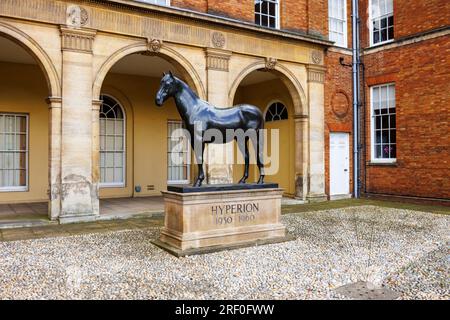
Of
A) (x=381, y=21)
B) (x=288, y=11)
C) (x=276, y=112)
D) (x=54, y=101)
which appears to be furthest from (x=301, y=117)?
(x=54, y=101)

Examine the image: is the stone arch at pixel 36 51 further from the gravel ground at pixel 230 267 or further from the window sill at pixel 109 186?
the window sill at pixel 109 186

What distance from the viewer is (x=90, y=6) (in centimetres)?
877

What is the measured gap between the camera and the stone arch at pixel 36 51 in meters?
8.00

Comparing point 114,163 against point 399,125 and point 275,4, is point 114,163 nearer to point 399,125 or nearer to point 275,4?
point 275,4

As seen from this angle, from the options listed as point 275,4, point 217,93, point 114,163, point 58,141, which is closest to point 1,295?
point 58,141

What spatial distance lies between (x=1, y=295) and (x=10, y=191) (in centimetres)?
832

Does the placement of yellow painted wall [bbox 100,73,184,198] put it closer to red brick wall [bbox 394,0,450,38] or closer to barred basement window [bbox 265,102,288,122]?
barred basement window [bbox 265,102,288,122]

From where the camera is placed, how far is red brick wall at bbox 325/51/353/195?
42.5 feet

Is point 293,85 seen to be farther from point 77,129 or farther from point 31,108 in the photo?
point 31,108

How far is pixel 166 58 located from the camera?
998cm

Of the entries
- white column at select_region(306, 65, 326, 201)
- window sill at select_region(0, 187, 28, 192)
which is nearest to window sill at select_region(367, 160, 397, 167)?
white column at select_region(306, 65, 326, 201)

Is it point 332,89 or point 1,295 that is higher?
point 332,89
